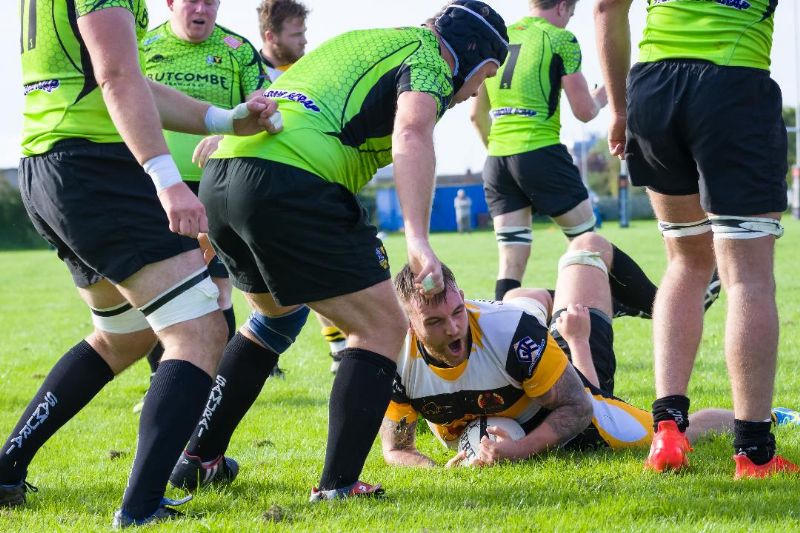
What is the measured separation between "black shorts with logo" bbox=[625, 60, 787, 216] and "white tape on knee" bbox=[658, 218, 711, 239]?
287 millimetres

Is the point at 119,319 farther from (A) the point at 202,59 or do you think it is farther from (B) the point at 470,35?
(A) the point at 202,59

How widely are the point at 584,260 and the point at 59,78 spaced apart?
10.3 feet

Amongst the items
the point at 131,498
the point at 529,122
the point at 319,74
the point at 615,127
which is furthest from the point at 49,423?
the point at 529,122

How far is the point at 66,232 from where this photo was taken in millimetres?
3430

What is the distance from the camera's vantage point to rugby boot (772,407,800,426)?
4.80 m

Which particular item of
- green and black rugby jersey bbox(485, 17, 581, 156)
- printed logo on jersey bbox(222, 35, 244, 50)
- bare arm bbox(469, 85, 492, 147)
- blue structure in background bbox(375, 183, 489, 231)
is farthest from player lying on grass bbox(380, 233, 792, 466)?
blue structure in background bbox(375, 183, 489, 231)

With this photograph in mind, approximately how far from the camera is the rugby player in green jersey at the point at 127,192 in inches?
→ 126

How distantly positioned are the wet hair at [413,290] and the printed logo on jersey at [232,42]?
247cm

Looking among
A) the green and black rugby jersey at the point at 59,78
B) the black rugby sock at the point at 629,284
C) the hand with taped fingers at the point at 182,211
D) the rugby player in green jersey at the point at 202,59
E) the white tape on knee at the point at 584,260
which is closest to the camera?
the hand with taped fingers at the point at 182,211

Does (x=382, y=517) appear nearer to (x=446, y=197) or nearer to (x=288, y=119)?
(x=288, y=119)

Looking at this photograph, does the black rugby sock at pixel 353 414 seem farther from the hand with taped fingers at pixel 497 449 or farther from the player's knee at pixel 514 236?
the player's knee at pixel 514 236

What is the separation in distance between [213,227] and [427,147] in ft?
2.72

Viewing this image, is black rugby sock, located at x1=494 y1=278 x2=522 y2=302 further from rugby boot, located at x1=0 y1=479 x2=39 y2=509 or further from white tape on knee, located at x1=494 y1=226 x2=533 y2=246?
rugby boot, located at x1=0 y1=479 x2=39 y2=509

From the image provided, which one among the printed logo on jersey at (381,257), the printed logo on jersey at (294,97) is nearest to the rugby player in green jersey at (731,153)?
the printed logo on jersey at (381,257)
